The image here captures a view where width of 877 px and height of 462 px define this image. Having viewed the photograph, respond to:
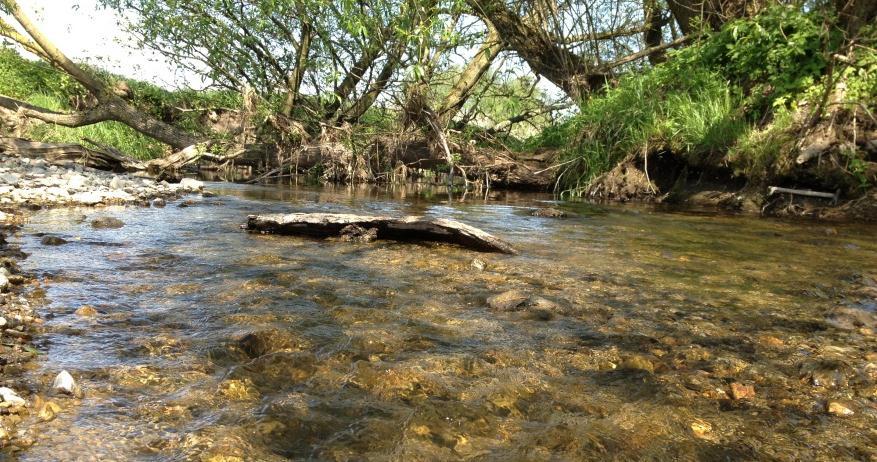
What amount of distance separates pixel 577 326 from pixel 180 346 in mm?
1754

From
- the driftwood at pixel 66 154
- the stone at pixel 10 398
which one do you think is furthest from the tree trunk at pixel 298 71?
the stone at pixel 10 398

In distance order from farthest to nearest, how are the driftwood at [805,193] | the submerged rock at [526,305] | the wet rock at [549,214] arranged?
the driftwood at [805,193]
the wet rock at [549,214]
the submerged rock at [526,305]

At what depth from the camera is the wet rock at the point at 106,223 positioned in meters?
4.76

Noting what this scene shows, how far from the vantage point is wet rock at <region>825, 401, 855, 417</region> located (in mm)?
1804

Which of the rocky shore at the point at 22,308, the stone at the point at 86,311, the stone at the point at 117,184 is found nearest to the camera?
the rocky shore at the point at 22,308

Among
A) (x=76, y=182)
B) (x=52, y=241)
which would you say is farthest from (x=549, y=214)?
(x=76, y=182)

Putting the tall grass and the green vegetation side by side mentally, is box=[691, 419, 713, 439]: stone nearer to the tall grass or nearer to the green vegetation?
the green vegetation

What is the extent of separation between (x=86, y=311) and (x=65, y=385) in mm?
898

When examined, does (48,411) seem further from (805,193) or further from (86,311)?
(805,193)

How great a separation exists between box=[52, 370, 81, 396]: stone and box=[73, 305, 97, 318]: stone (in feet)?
2.56

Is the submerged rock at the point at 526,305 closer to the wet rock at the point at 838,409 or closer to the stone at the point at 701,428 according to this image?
the stone at the point at 701,428

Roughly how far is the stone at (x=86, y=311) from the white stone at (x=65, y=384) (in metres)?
0.78

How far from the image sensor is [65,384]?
1678 millimetres

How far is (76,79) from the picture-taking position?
1234 centimetres
